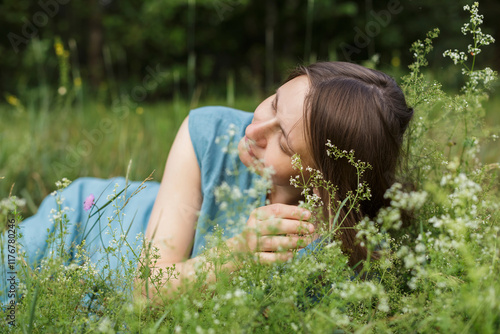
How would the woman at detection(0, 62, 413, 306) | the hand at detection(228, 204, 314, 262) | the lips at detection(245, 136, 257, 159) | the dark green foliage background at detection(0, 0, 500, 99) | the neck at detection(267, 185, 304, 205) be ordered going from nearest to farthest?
the hand at detection(228, 204, 314, 262) → the woman at detection(0, 62, 413, 306) → the lips at detection(245, 136, 257, 159) → the neck at detection(267, 185, 304, 205) → the dark green foliage background at detection(0, 0, 500, 99)

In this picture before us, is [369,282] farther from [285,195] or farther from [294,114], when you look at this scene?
[285,195]

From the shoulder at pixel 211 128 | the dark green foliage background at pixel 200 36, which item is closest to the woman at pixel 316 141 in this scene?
the shoulder at pixel 211 128

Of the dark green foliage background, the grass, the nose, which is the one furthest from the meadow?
the dark green foliage background

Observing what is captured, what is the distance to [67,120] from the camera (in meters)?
4.21

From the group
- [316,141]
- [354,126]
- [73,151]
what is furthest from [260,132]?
[73,151]

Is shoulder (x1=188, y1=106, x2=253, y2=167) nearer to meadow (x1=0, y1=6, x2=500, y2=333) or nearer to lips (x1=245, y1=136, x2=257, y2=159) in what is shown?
lips (x1=245, y1=136, x2=257, y2=159)

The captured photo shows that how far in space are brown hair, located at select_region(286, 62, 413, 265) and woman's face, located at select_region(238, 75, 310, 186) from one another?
0.03 metres

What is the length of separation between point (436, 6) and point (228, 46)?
596 centimetres

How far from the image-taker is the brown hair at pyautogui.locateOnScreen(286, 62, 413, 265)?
1.60 m

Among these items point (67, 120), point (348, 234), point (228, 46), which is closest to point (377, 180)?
point (348, 234)

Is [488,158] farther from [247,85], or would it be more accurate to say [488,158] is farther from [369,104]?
[247,85]

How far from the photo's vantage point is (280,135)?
1.61 m

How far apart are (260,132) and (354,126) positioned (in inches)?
13.0

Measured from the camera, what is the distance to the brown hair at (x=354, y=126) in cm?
160
